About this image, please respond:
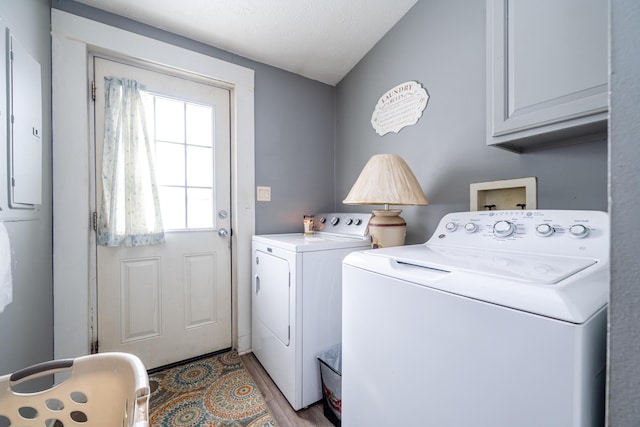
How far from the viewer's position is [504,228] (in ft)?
3.18

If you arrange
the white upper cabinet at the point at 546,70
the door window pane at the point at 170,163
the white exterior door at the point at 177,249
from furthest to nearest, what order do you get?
the door window pane at the point at 170,163, the white exterior door at the point at 177,249, the white upper cabinet at the point at 546,70

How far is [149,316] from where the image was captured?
171 cm

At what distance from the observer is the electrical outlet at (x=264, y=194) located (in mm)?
2021

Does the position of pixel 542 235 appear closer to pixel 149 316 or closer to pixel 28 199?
pixel 28 199

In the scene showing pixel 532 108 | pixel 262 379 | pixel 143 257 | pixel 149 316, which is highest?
pixel 532 108

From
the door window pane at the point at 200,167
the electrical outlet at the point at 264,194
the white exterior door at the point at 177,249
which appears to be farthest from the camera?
the electrical outlet at the point at 264,194

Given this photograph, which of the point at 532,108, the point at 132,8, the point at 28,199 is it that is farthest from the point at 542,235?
the point at 132,8

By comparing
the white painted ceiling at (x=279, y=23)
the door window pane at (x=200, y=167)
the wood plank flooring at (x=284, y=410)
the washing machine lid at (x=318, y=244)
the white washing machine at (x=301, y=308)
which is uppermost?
the white painted ceiling at (x=279, y=23)

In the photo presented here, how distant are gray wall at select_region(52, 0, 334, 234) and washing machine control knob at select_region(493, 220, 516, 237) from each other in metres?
1.49

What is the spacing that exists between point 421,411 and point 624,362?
1.83ft

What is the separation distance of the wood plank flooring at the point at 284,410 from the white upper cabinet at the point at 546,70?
1594 mm

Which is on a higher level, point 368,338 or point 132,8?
point 132,8

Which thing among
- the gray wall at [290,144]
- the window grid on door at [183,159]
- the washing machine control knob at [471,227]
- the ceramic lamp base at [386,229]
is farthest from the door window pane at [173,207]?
the washing machine control knob at [471,227]

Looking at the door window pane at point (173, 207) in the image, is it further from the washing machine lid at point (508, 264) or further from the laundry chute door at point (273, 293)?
the washing machine lid at point (508, 264)
